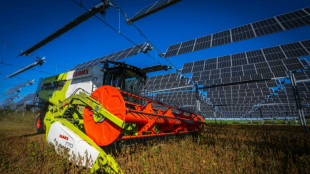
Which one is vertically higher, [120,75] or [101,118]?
[120,75]

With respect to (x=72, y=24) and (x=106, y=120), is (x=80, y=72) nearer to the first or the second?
(x=72, y=24)

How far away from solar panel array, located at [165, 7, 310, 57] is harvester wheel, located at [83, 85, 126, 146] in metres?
8.82

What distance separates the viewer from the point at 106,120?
116 inches

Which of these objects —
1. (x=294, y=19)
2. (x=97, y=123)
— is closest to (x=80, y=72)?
(x=97, y=123)

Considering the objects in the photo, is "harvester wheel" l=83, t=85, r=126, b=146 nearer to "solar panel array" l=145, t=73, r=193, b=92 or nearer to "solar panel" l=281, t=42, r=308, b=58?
"solar panel array" l=145, t=73, r=193, b=92

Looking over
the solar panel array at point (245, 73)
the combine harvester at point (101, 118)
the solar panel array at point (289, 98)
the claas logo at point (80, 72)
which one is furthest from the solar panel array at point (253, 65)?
the claas logo at point (80, 72)

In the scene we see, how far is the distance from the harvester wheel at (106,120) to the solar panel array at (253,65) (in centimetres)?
1092

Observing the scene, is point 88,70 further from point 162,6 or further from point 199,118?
point 199,118

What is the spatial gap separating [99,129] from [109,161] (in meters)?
0.90

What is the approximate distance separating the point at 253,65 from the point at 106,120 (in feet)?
45.4

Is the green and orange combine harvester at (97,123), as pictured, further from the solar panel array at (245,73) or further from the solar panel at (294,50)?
the solar panel at (294,50)

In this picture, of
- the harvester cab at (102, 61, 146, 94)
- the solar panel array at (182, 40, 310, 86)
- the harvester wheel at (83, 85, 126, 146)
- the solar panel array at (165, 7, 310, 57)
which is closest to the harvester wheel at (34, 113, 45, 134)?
the harvester cab at (102, 61, 146, 94)

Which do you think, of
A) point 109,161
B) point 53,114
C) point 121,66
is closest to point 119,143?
point 109,161

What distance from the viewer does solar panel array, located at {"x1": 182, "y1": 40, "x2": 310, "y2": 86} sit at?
1075cm
